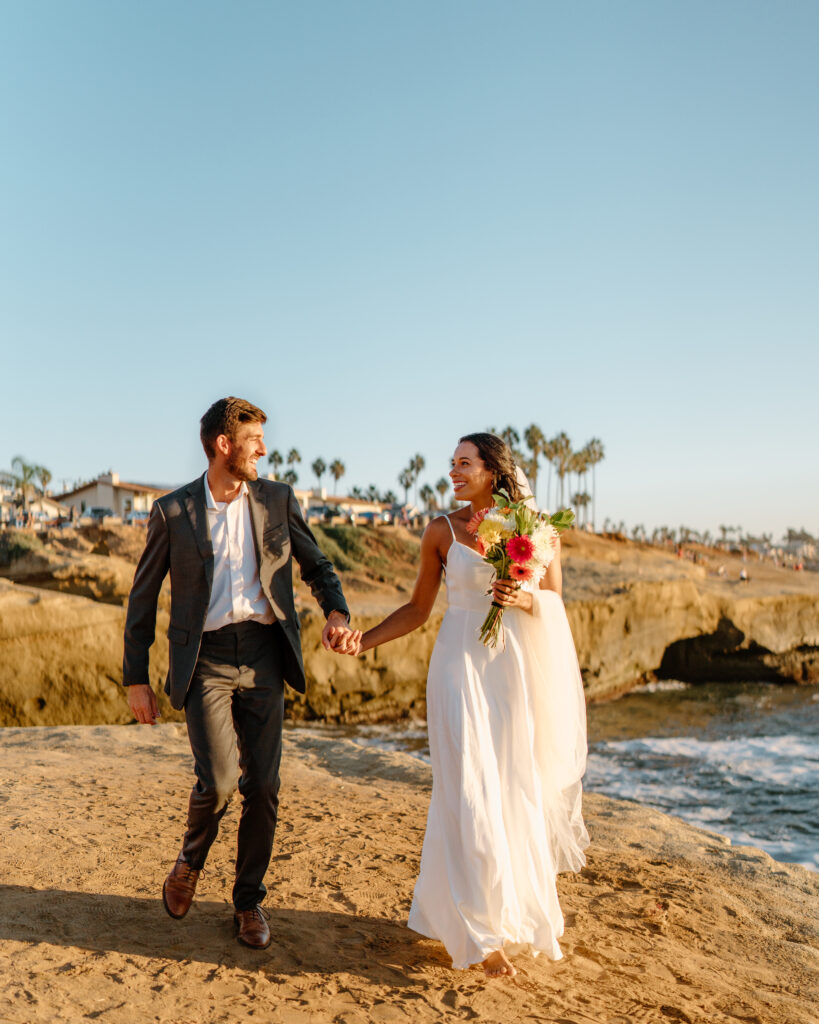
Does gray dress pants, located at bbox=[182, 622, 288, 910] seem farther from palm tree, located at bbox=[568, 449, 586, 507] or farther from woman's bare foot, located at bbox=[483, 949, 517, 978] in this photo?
palm tree, located at bbox=[568, 449, 586, 507]

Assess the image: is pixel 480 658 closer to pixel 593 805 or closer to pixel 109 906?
pixel 109 906

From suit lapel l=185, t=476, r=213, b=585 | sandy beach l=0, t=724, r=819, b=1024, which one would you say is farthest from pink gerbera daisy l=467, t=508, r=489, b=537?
sandy beach l=0, t=724, r=819, b=1024

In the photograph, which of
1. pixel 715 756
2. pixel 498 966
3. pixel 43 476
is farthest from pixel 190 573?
pixel 43 476

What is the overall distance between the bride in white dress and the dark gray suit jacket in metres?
0.65

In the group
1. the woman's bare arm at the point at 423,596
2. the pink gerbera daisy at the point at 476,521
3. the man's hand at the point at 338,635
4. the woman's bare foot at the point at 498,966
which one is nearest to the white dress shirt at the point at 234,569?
the man's hand at the point at 338,635

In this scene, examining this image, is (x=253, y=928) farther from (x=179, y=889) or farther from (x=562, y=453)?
(x=562, y=453)

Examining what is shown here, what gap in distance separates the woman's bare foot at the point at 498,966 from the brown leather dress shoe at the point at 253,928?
101 cm

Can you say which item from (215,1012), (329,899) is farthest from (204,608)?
(329,899)

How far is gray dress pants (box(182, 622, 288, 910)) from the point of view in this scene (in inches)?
148

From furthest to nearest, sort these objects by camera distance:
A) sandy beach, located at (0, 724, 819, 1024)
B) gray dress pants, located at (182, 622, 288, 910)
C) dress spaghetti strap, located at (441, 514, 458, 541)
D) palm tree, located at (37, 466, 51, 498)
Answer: palm tree, located at (37, 466, 51, 498) → dress spaghetti strap, located at (441, 514, 458, 541) → gray dress pants, located at (182, 622, 288, 910) → sandy beach, located at (0, 724, 819, 1024)

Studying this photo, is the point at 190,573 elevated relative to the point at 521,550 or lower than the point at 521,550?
lower

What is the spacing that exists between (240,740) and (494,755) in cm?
118

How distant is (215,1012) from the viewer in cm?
325

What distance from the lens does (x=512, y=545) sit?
380cm
